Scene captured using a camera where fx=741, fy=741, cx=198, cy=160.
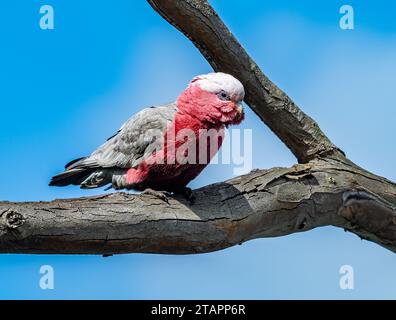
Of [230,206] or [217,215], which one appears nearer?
[217,215]

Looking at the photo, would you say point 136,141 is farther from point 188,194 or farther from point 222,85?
point 222,85

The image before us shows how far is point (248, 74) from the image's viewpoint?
5.78 metres

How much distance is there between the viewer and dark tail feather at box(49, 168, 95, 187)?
5.57 metres

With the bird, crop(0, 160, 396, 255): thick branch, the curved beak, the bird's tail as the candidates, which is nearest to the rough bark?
crop(0, 160, 396, 255): thick branch

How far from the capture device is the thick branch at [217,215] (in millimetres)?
4316

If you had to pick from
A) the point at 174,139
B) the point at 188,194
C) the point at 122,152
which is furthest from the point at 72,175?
the point at 188,194

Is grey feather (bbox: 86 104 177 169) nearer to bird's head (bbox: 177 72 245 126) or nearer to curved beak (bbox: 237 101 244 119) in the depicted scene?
bird's head (bbox: 177 72 245 126)

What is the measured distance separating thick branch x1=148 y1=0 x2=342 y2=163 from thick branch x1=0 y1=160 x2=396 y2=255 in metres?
0.28

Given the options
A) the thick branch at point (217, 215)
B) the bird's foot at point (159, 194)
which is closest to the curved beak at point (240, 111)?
the thick branch at point (217, 215)

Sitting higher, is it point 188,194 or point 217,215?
point 188,194

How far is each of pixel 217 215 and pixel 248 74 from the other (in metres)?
1.40

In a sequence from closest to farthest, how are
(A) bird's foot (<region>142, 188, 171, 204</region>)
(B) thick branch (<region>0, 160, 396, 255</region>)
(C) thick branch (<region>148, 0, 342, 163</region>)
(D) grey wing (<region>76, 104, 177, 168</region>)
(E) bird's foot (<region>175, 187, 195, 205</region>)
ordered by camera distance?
1. (B) thick branch (<region>0, 160, 396, 255</region>)
2. (A) bird's foot (<region>142, 188, 171, 204</region>)
3. (E) bird's foot (<region>175, 187, 195, 205</region>)
4. (D) grey wing (<region>76, 104, 177, 168</region>)
5. (C) thick branch (<region>148, 0, 342, 163</region>)

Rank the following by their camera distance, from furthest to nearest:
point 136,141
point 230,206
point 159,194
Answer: point 136,141
point 230,206
point 159,194

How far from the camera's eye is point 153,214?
4629mm
